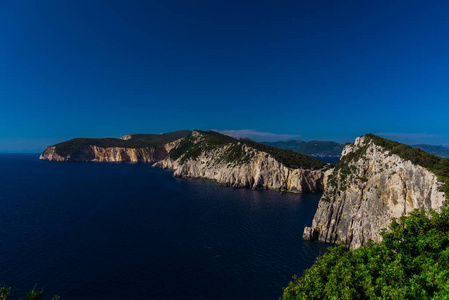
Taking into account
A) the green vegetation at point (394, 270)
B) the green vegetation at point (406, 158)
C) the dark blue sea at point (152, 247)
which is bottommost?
the dark blue sea at point (152, 247)

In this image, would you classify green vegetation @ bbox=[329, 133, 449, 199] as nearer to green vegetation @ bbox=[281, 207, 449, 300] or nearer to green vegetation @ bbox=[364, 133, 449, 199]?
green vegetation @ bbox=[364, 133, 449, 199]

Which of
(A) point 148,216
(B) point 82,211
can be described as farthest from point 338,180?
(B) point 82,211

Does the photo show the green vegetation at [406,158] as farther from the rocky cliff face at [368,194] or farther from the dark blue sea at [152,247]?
the dark blue sea at [152,247]

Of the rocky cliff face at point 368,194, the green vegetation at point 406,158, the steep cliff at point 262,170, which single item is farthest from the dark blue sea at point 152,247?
the steep cliff at point 262,170

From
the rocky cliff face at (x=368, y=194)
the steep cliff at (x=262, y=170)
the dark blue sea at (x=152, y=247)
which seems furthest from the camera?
the steep cliff at (x=262, y=170)

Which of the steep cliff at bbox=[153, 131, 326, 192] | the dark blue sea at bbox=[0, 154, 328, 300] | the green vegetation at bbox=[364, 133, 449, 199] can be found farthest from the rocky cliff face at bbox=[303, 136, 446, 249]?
the steep cliff at bbox=[153, 131, 326, 192]

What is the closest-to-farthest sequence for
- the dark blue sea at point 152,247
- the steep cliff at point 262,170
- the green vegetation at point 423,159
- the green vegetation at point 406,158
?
1. the green vegetation at point 423,159
2. the green vegetation at point 406,158
3. the dark blue sea at point 152,247
4. the steep cliff at point 262,170
